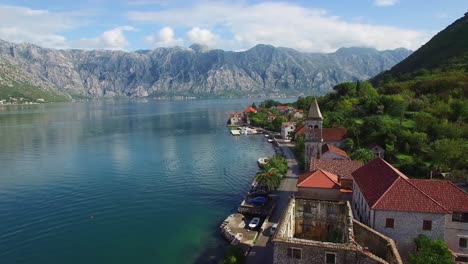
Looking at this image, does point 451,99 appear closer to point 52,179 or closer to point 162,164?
point 162,164

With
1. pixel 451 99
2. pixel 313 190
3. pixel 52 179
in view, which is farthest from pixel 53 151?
pixel 451 99

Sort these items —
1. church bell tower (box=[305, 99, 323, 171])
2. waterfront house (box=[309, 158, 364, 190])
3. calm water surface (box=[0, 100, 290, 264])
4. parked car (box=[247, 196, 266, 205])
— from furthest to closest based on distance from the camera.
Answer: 1. church bell tower (box=[305, 99, 323, 171])
2. parked car (box=[247, 196, 266, 205])
3. waterfront house (box=[309, 158, 364, 190])
4. calm water surface (box=[0, 100, 290, 264])

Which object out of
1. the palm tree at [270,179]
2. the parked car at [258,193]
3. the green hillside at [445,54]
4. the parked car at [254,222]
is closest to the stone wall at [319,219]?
the parked car at [254,222]

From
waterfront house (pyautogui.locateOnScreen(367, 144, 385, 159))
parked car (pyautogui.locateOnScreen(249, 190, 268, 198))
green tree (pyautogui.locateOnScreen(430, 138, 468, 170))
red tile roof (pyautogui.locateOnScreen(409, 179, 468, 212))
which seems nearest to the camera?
red tile roof (pyautogui.locateOnScreen(409, 179, 468, 212))

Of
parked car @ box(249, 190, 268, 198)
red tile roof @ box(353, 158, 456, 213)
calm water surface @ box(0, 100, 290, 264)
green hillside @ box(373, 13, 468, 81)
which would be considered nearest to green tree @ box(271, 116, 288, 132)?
calm water surface @ box(0, 100, 290, 264)

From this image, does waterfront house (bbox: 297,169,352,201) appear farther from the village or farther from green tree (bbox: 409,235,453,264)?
green tree (bbox: 409,235,453,264)

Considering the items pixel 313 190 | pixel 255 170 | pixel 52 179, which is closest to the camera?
pixel 313 190
